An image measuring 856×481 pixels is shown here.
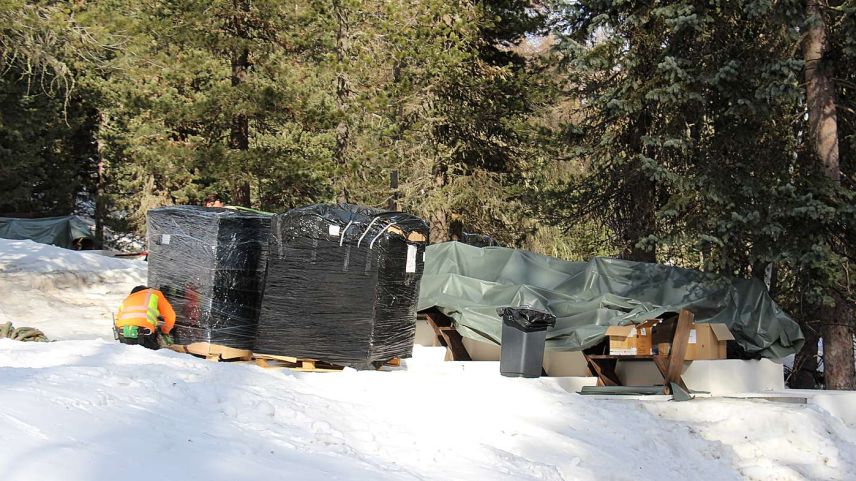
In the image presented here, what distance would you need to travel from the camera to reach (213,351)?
11758 mm

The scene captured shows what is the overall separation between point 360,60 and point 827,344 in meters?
11.8

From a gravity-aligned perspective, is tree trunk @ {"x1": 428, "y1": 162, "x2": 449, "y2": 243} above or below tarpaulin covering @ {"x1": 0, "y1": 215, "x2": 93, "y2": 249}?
above

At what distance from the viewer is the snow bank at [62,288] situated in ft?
53.2

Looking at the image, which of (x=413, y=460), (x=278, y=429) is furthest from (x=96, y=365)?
(x=413, y=460)

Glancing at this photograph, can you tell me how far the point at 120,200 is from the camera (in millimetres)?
34375

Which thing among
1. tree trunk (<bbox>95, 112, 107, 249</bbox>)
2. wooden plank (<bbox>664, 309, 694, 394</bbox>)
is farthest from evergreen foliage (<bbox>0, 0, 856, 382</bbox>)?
tree trunk (<bbox>95, 112, 107, 249</bbox>)

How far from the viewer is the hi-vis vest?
36.4 ft

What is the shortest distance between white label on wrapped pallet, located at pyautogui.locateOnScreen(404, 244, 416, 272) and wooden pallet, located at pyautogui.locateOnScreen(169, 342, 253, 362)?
2.50 metres

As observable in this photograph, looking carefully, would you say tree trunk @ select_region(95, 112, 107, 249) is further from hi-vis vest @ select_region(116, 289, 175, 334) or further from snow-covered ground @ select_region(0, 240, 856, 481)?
snow-covered ground @ select_region(0, 240, 856, 481)

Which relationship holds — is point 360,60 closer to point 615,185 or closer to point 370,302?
point 615,185

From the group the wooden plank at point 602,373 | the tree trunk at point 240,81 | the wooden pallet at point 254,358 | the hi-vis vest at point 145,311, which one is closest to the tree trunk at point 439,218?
the tree trunk at point 240,81

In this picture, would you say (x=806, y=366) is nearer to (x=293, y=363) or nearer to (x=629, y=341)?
(x=629, y=341)

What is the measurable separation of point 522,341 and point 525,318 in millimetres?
338

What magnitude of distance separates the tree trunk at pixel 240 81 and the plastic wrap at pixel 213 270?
29.5 feet
